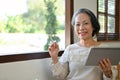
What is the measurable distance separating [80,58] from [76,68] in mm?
83

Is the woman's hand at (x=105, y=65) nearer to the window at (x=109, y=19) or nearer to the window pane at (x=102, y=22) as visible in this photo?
the window at (x=109, y=19)

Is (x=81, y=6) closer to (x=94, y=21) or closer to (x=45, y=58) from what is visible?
(x=94, y=21)

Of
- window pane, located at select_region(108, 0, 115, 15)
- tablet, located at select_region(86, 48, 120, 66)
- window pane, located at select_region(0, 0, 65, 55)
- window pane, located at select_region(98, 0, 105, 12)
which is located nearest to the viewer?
tablet, located at select_region(86, 48, 120, 66)

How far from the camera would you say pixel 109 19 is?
9.32ft

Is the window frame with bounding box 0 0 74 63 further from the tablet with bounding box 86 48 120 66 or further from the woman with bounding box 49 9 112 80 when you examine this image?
the tablet with bounding box 86 48 120 66

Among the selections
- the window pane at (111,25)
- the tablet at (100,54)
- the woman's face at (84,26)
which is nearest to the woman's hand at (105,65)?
the tablet at (100,54)

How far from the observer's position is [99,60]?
161 centimetres

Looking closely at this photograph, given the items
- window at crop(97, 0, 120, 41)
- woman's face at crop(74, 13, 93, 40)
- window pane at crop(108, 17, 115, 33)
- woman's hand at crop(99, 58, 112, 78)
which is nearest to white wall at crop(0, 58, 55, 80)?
woman's face at crop(74, 13, 93, 40)

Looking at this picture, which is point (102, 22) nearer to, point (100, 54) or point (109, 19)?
point (109, 19)

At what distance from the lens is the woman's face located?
181 centimetres

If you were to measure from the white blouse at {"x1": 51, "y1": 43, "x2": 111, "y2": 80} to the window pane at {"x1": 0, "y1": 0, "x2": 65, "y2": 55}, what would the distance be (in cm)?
27

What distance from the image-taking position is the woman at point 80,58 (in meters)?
1.79

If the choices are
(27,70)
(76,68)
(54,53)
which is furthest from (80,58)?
(27,70)

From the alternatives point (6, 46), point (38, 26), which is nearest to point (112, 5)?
point (38, 26)
